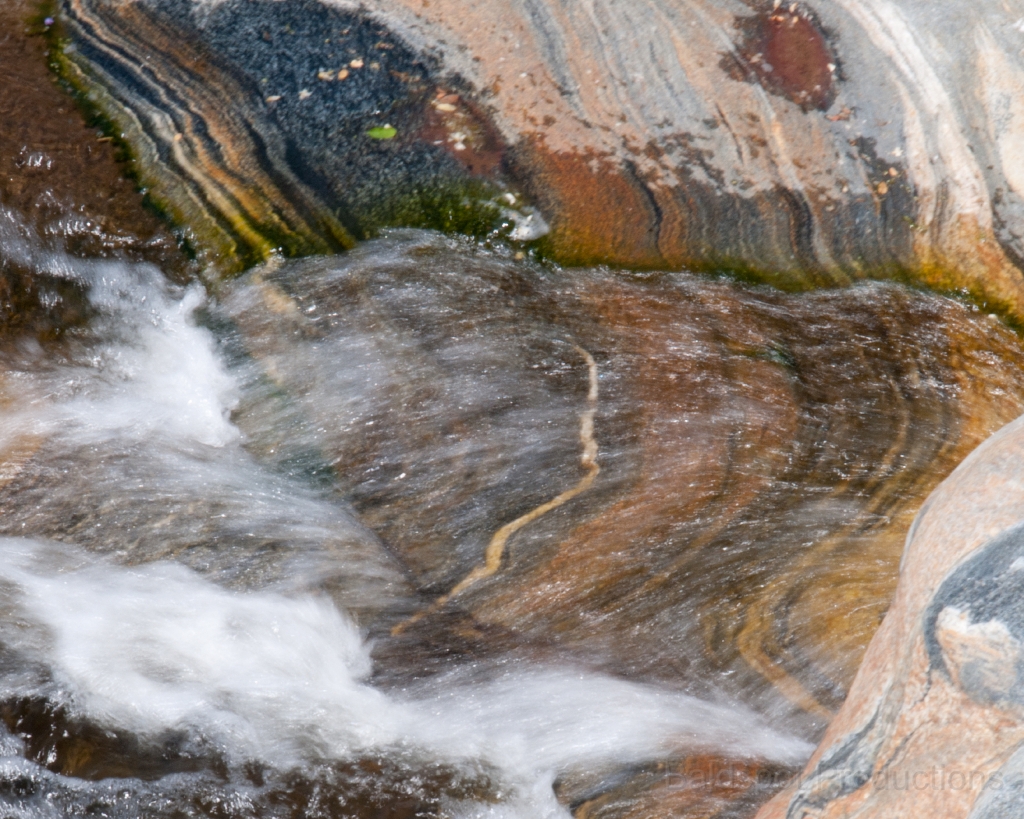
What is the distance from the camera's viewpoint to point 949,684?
2881 mm

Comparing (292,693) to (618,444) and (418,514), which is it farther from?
(618,444)

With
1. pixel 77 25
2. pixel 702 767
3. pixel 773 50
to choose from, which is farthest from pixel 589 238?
pixel 77 25

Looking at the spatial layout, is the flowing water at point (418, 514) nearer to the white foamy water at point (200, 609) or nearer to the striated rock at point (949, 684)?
the white foamy water at point (200, 609)

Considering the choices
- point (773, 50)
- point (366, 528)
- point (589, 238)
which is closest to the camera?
point (366, 528)

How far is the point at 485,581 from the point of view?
149 inches

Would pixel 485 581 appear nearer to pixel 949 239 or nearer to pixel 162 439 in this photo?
pixel 162 439

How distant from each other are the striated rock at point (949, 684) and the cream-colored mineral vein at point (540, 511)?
1428 mm

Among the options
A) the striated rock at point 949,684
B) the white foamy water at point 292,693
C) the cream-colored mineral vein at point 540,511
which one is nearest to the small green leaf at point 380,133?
the cream-colored mineral vein at point 540,511

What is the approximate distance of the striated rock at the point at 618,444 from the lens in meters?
3.75

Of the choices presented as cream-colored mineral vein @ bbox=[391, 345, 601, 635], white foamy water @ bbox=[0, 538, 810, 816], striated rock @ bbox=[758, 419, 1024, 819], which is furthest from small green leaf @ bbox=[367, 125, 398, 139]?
striated rock @ bbox=[758, 419, 1024, 819]

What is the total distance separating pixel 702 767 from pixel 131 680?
2869 millimetres

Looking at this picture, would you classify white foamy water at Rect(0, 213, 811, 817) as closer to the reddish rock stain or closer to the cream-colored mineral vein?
the cream-colored mineral vein

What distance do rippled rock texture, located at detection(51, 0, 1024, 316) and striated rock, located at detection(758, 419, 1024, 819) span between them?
1.53m

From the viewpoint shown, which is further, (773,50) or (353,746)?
(773,50)
